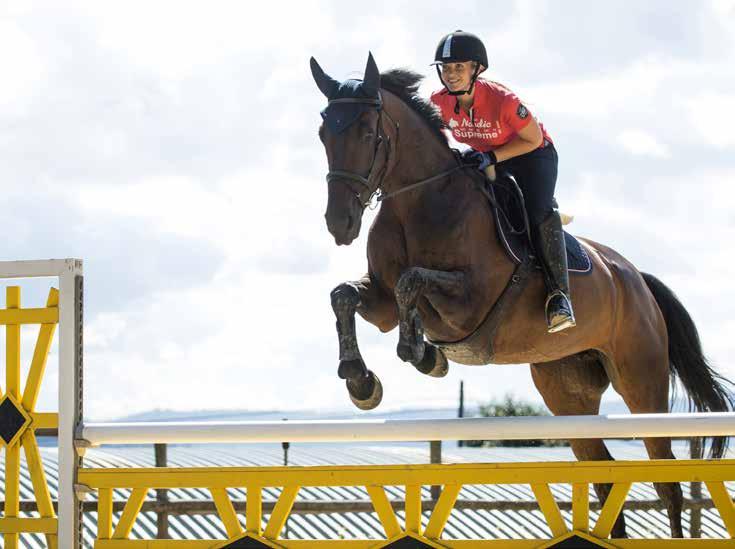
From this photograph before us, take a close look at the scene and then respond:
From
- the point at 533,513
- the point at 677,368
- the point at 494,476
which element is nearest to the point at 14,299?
the point at 494,476

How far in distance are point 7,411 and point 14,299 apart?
403 millimetres

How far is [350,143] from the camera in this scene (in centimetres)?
388

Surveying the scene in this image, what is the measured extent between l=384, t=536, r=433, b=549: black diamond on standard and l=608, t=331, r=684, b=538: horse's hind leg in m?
1.92

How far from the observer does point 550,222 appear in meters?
4.36

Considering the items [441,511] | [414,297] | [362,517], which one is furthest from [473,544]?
[362,517]

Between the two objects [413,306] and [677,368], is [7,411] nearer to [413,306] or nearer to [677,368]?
[413,306]

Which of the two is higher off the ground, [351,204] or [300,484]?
[351,204]

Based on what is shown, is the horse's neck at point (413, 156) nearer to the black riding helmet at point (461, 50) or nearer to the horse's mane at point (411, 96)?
the horse's mane at point (411, 96)

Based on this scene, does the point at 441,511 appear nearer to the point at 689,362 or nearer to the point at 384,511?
the point at 384,511

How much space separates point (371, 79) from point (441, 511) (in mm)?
1623

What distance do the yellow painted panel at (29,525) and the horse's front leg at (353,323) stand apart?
1142 millimetres

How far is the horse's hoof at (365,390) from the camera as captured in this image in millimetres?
3812

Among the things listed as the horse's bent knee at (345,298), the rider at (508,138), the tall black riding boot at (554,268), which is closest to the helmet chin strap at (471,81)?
the rider at (508,138)

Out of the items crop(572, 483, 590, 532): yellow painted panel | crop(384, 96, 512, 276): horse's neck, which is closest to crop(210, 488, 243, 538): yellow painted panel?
crop(572, 483, 590, 532): yellow painted panel
